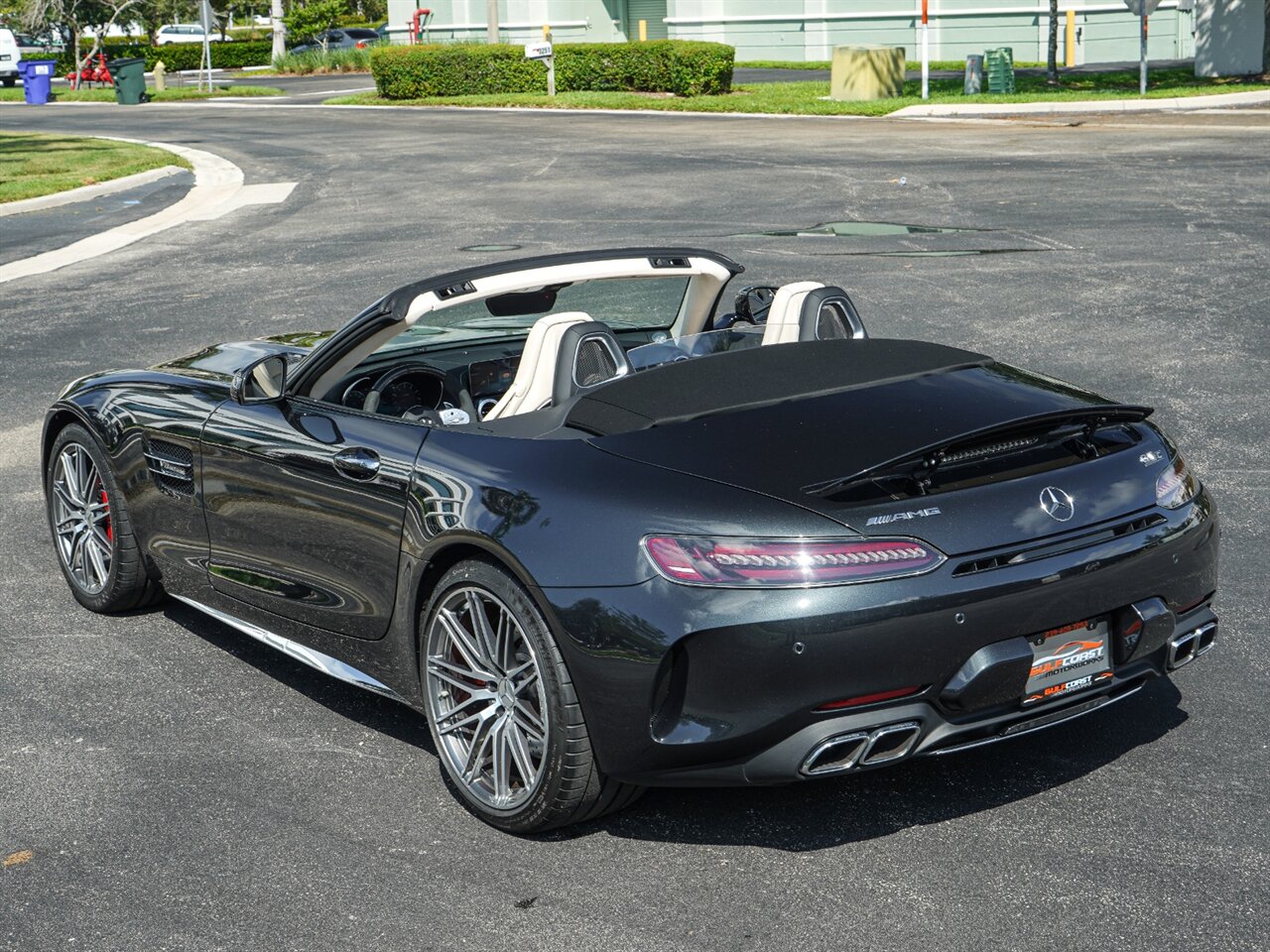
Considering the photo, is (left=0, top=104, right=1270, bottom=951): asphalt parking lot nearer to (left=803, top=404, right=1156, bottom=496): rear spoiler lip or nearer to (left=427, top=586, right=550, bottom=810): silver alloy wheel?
(left=427, top=586, right=550, bottom=810): silver alloy wheel

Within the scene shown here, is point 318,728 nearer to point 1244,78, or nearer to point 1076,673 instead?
point 1076,673

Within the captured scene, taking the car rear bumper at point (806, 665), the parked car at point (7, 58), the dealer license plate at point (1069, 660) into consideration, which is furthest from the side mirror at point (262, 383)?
the parked car at point (7, 58)

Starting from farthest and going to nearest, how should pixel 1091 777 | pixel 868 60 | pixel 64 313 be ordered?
pixel 868 60, pixel 64 313, pixel 1091 777

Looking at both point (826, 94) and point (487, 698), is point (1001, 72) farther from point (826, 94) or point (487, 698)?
point (487, 698)

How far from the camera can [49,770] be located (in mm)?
4898

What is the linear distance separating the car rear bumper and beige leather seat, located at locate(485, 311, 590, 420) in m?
0.89

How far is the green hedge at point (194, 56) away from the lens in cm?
Result: 6912

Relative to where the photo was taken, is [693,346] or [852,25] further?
[852,25]

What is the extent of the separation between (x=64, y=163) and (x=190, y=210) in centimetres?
686

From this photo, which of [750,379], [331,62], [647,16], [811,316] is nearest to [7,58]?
[331,62]

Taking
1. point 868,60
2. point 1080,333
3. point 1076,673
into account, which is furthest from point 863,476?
point 868,60

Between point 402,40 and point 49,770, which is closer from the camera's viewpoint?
point 49,770

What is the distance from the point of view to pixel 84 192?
22297 millimetres

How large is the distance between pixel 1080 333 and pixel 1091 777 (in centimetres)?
665
